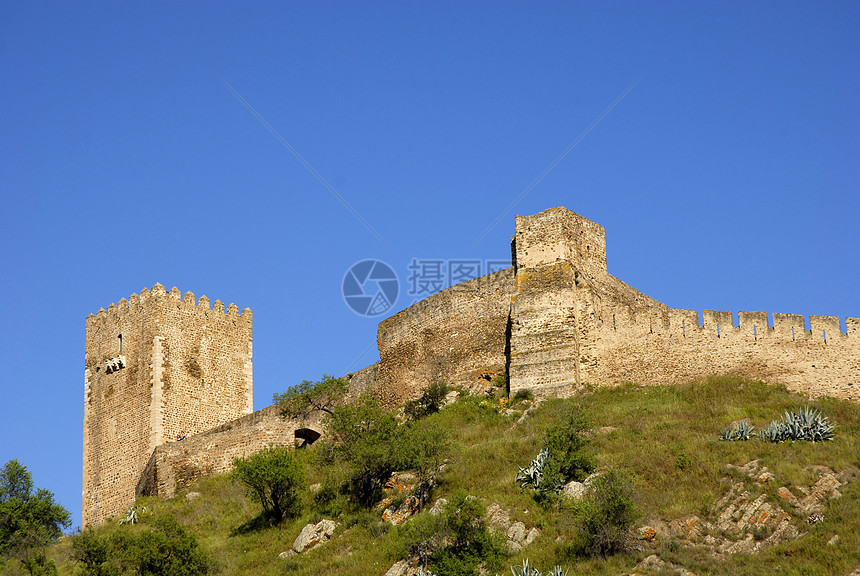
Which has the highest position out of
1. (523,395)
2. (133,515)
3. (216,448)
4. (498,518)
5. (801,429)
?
(216,448)

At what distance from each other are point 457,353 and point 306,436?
696 cm

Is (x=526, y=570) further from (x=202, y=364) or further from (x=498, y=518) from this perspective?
(x=202, y=364)

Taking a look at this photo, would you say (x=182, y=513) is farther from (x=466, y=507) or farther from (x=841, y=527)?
(x=841, y=527)

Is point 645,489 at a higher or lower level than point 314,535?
higher

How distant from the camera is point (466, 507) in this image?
2644cm

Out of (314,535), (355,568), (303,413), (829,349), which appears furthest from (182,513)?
(829,349)

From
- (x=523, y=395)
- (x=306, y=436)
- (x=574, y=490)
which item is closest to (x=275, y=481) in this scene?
(x=523, y=395)

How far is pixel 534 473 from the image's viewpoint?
28719mm

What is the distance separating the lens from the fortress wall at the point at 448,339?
37.6 m

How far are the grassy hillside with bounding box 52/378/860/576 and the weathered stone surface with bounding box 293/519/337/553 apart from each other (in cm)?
32

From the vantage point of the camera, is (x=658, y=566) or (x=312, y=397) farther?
(x=312, y=397)

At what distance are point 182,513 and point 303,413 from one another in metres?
5.70

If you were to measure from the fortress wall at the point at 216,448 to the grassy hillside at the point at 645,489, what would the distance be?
4.95 meters

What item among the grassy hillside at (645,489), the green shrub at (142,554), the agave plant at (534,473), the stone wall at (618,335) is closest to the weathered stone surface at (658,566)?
the grassy hillside at (645,489)
